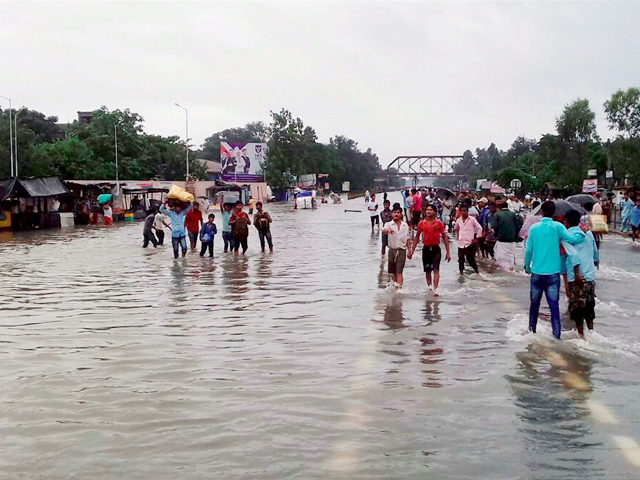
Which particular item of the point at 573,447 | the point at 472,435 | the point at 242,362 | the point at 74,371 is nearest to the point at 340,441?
the point at 472,435

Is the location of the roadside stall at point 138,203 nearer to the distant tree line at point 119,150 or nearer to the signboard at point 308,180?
the distant tree line at point 119,150

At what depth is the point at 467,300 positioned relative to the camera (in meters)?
12.5

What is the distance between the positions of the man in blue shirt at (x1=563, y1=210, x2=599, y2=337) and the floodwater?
35cm

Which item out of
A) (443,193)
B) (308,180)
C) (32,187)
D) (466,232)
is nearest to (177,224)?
(466,232)

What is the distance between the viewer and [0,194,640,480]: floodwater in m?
5.21

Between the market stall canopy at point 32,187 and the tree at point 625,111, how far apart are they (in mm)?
36398

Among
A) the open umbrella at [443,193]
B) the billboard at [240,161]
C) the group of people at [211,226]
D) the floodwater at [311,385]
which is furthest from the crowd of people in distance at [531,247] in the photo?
the billboard at [240,161]

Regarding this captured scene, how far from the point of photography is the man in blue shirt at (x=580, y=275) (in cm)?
899

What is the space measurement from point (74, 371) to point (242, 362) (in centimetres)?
175

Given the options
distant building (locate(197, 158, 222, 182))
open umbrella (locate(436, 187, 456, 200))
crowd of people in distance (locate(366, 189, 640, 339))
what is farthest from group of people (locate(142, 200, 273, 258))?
distant building (locate(197, 158, 222, 182))

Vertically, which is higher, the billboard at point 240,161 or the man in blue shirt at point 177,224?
the billboard at point 240,161

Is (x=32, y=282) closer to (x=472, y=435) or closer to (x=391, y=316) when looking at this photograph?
(x=391, y=316)

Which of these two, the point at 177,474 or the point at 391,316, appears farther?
the point at 391,316

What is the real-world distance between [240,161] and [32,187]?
7571cm
